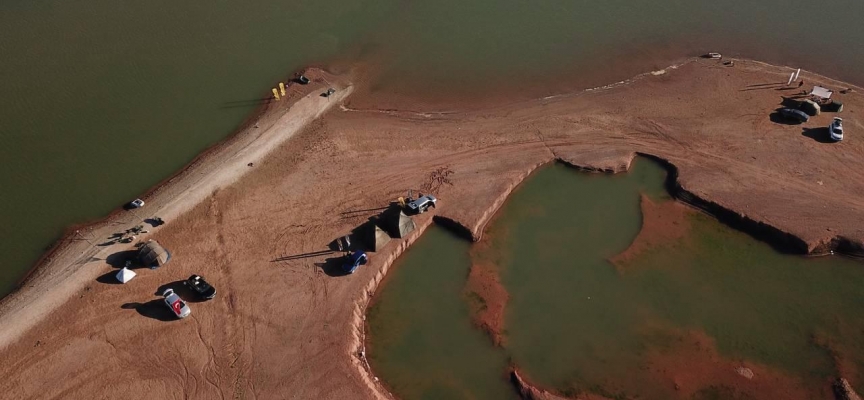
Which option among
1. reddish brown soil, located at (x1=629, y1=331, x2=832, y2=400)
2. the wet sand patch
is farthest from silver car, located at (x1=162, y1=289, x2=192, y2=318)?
reddish brown soil, located at (x1=629, y1=331, x2=832, y2=400)

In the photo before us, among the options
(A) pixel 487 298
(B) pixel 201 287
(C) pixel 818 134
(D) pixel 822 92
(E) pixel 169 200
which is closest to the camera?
(B) pixel 201 287

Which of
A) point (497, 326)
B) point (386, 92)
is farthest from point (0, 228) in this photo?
point (497, 326)

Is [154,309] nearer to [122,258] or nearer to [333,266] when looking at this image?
[122,258]

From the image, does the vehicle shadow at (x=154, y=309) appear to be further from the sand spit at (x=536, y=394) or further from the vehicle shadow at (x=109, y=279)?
the sand spit at (x=536, y=394)

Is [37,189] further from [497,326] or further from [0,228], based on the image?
[497,326]

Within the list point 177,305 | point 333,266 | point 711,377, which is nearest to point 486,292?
point 333,266
